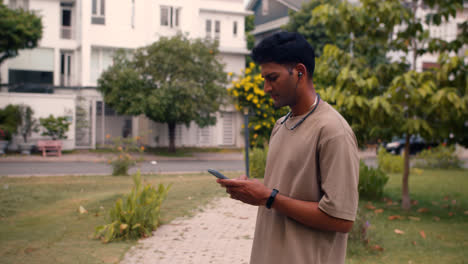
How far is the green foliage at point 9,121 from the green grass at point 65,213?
10302 millimetres

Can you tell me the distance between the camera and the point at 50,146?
73.7 feet

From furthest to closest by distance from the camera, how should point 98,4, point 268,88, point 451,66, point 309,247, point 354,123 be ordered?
1. point 98,4
2. point 354,123
3. point 451,66
4. point 268,88
5. point 309,247

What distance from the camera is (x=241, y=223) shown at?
7.50 meters

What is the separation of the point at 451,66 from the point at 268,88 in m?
6.44

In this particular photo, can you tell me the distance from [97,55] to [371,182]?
22406mm

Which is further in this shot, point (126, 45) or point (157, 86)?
point (126, 45)

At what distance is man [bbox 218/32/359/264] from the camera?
1777 millimetres

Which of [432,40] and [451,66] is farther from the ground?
[432,40]

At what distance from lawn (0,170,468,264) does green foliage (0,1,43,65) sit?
13807 millimetres

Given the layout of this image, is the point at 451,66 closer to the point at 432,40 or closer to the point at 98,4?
the point at 432,40

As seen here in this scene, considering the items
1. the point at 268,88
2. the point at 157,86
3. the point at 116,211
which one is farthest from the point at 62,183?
the point at 157,86

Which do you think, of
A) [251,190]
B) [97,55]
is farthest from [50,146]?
[251,190]

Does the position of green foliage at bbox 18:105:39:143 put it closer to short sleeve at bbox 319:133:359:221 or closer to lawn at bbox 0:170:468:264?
lawn at bbox 0:170:468:264

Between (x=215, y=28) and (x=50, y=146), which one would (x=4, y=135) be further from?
(x=215, y=28)
